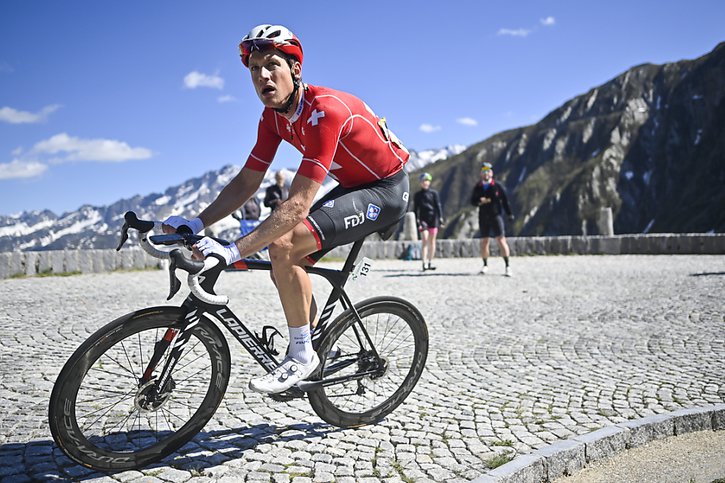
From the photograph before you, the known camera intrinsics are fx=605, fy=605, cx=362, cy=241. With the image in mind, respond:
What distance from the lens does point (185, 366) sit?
3053mm

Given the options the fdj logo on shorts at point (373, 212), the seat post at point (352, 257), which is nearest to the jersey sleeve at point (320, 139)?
the fdj logo on shorts at point (373, 212)

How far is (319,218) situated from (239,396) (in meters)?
1.75

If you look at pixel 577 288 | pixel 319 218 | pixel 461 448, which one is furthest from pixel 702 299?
pixel 319 218

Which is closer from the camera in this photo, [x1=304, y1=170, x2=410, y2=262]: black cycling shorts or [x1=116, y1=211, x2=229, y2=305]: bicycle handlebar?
[x1=116, y1=211, x2=229, y2=305]: bicycle handlebar

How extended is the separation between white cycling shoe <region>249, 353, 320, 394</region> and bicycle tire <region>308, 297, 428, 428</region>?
174 mm

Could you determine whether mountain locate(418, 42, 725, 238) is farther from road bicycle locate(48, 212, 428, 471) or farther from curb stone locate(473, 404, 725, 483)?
road bicycle locate(48, 212, 428, 471)

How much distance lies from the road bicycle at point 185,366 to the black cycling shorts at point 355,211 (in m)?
0.22

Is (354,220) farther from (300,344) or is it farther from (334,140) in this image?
(300,344)

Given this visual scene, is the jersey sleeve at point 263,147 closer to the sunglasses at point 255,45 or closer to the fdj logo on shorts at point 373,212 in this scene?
the sunglasses at point 255,45

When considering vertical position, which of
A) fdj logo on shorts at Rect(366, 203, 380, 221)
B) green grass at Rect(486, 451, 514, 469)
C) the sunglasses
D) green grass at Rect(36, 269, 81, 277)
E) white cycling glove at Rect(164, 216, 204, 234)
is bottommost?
green grass at Rect(486, 451, 514, 469)

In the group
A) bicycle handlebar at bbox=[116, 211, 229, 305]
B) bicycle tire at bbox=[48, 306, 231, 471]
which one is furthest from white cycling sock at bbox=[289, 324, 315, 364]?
bicycle handlebar at bbox=[116, 211, 229, 305]

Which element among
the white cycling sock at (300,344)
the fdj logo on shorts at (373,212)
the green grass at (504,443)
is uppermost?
the fdj logo on shorts at (373,212)

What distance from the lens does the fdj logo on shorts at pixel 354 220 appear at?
10.8 feet

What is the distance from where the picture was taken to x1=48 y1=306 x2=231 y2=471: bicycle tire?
9.03ft
